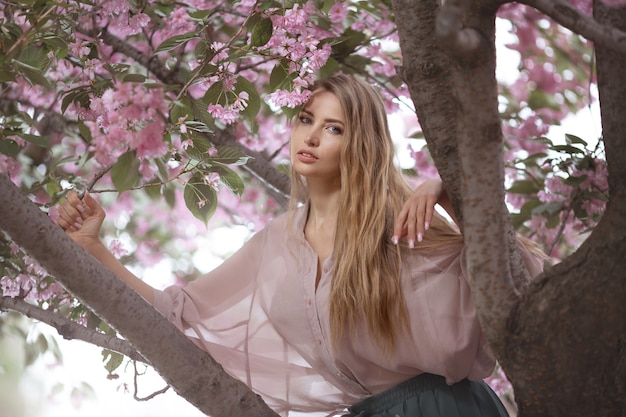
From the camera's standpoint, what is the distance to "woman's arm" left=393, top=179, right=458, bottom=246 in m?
1.35

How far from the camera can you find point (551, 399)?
1.12 metres

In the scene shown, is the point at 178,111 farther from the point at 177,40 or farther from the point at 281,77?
the point at 281,77

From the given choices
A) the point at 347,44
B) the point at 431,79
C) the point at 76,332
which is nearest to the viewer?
the point at 431,79

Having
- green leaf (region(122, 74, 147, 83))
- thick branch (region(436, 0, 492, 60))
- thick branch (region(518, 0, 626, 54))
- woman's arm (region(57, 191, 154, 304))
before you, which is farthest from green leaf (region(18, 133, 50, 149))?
thick branch (region(518, 0, 626, 54))

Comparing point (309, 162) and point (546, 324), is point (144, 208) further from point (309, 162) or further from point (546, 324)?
point (546, 324)

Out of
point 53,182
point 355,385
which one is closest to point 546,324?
point 355,385

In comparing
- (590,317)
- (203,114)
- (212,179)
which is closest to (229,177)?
(212,179)

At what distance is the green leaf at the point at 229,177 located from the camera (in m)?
1.44

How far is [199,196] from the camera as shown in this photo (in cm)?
149

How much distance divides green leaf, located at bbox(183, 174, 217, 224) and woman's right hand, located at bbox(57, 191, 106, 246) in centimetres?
18

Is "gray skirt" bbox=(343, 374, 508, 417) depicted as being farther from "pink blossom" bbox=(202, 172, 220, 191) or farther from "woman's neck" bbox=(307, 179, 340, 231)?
"pink blossom" bbox=(202, 172, 220, 191)

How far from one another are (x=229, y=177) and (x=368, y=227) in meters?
0.32

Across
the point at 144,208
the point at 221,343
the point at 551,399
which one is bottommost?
the point at 551,399

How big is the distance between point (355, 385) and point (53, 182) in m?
0.85
